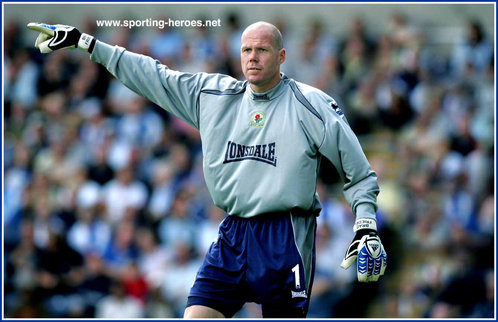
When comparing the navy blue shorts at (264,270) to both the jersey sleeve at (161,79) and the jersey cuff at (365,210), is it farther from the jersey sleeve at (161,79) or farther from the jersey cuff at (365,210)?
the jersey sleeve at (161,79)

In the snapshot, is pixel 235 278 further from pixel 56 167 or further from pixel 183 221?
pixel 56 167

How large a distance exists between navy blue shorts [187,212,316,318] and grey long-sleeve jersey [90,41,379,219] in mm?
121

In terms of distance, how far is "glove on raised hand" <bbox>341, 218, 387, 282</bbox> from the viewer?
5.44 m

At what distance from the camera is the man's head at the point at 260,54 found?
5.65 m

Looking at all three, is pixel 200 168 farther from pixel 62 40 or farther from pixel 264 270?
pixel 264 270

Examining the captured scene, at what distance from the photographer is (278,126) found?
5.65 m

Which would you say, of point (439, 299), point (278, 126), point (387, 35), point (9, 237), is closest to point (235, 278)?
point (278, 126)

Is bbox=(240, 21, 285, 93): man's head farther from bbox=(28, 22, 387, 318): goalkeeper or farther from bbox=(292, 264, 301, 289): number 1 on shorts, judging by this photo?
bbox=(292, 264, 301, 289): number 1 on shorts

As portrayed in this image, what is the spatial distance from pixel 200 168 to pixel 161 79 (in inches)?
267

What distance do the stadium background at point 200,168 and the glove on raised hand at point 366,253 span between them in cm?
528

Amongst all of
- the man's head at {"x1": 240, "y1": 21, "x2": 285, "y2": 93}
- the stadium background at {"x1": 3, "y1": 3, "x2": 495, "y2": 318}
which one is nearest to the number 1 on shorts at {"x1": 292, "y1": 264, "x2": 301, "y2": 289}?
the man's head at {"x1": 240, "y1": 21, "x2": 285, "y2": 93}

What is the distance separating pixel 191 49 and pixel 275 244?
919cm
